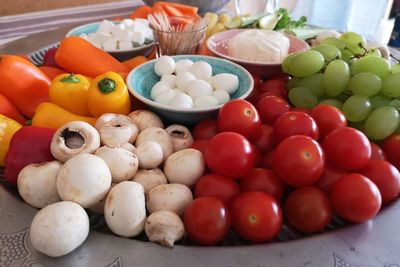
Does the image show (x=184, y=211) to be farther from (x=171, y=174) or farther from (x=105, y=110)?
(x=105, y=110)

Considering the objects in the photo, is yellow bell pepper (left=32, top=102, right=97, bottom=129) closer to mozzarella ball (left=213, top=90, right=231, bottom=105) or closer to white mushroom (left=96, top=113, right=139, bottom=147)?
white mushroom (left=96, top=113, right=139, bottom=147)

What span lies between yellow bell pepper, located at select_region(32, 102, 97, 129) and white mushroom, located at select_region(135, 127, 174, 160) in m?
0.12

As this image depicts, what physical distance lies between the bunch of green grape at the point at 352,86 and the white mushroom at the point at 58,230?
43cm

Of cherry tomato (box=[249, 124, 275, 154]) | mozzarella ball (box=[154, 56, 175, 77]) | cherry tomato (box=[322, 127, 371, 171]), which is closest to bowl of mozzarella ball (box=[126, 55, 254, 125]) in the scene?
mozzarella ball (box=[154, 56, 175, 77])

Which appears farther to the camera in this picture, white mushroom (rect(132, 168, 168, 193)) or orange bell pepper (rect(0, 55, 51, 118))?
orange bell pepper (rect(0, 55, 51, 118))

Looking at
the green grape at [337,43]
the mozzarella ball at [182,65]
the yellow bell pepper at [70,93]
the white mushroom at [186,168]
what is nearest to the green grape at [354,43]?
the green grape at [337,43]

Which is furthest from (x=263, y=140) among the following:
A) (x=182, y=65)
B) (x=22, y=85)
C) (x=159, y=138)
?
(x=22, y=85)

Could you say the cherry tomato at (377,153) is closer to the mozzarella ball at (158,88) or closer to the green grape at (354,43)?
the green grape at (354,43)

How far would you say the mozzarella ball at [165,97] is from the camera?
679 millimetres

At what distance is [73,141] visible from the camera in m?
0.55

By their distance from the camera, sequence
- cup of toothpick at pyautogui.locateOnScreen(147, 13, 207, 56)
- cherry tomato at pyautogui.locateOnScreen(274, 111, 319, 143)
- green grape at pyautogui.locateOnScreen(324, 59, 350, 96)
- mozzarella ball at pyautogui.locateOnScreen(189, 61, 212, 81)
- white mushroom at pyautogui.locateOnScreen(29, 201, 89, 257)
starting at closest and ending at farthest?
1. white mushroom at pyautogui.locateOnScreen(29, 201, 89, 257)
2. cherry tomato at pyautogui.locateOnScreen(274, 111, 319, 143)
3. green grape at pyautogui.locateOnScreen(324, 59, 350, 96)
4. mozzarella ball at pyautogui.locateOnScreen(189, 61, 212, 81)
5. cup of toothpick at pyautogui.locateOnScreen(147, 13, 207, 56)

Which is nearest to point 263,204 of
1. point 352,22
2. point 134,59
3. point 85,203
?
point 85,203

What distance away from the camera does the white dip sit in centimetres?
81

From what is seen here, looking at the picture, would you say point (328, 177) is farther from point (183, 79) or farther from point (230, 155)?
point (183, 79)
